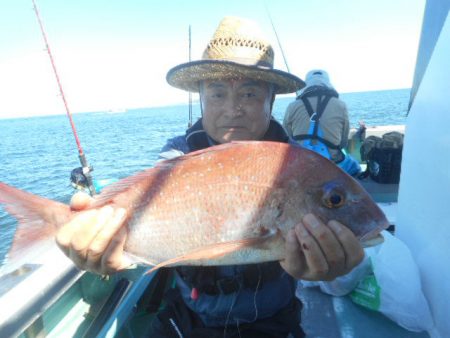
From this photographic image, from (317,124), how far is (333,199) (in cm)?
339

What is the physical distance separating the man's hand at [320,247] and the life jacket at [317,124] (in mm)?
3187

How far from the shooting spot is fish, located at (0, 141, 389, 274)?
1387mm

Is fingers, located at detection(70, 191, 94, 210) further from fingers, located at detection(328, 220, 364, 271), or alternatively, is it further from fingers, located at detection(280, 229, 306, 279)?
fingers, located at detection(328, 220, 364, 271)

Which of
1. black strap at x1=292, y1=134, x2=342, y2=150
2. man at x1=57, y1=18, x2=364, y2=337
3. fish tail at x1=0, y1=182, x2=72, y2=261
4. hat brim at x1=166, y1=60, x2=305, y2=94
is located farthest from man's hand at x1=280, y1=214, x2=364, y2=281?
black strap at x1=292, y1=134, x2=342, y2=150

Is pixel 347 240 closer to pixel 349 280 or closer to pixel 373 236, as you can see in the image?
pixel 373 236

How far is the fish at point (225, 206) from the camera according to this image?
1387mm

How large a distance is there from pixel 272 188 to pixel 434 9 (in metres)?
2.60

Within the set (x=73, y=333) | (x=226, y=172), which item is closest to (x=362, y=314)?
(x=226, y=172)

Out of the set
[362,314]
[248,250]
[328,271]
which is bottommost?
[362,314]

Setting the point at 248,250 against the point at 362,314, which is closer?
the point at 248,250

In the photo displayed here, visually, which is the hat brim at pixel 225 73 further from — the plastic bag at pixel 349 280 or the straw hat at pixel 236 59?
the plastic bag at pixel 349 280

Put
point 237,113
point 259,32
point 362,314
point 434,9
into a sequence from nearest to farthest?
point 237,113 < point 259,32 < point 362,314 < point 434,9

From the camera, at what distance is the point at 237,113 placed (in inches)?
76.9

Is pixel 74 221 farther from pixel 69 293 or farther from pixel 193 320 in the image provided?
pixel 69 293
